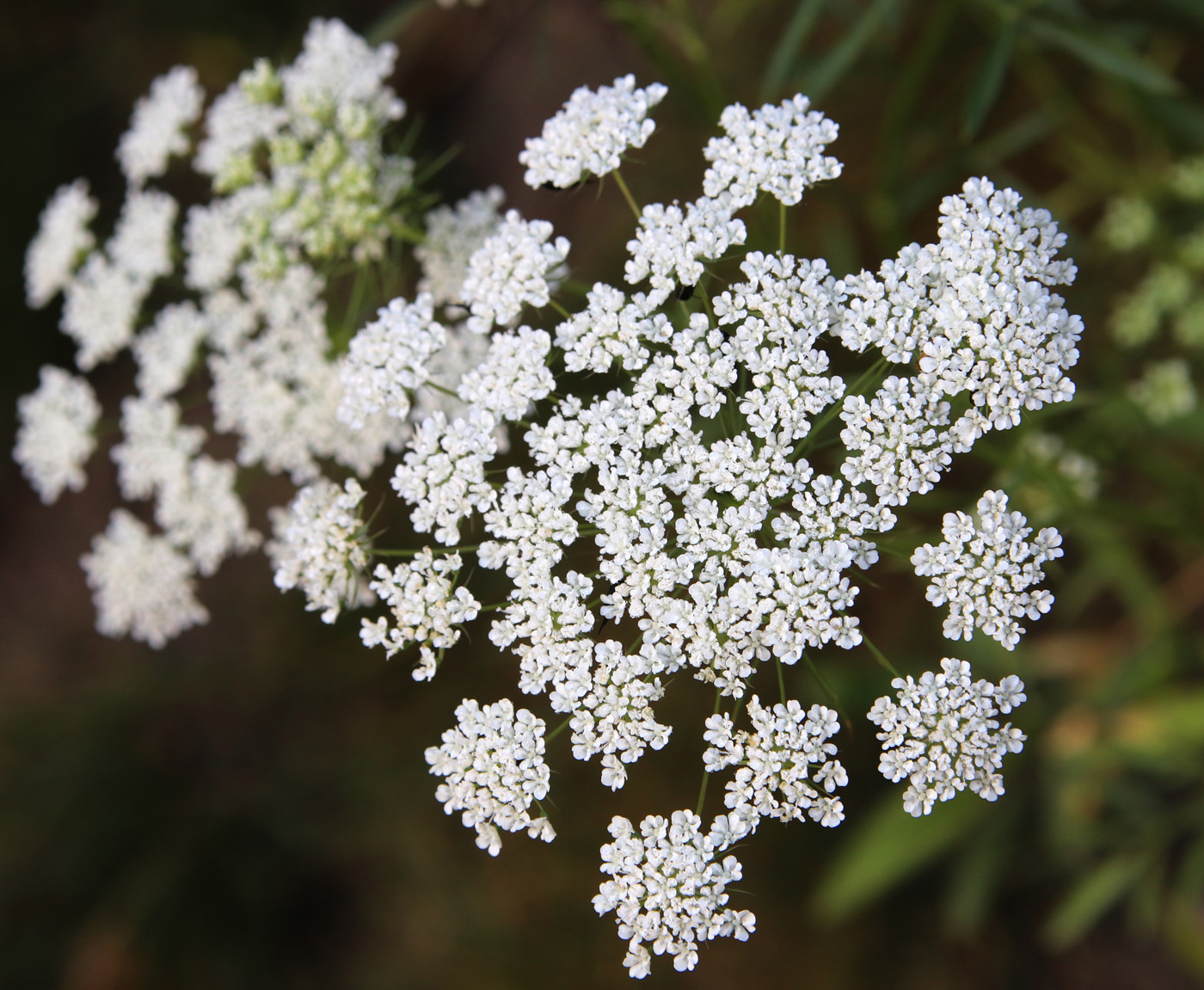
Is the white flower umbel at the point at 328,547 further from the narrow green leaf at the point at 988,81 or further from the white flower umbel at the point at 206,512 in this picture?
the narrow green leaf at the point at 988,81

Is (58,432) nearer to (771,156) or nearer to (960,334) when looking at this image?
(771,156)

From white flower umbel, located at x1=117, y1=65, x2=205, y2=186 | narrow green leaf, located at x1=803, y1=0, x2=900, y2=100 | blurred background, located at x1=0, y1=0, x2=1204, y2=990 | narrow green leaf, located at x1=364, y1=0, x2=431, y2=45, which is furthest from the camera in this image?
blurred background, located at x1=0, y1=0, x2=1204, y2=990

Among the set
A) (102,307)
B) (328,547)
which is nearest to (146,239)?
(102,307)

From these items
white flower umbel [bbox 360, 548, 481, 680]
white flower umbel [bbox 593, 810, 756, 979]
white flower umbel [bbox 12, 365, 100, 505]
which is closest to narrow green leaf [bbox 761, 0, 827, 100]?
white flower umbel [bbox 360, 548, 481, 680]

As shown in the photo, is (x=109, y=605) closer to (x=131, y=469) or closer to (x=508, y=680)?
(x=131, y=469)

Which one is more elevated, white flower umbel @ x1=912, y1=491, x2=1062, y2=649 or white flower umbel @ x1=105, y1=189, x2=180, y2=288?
white flower umbel @ x1=105, y1=189, x2=180, y2=288

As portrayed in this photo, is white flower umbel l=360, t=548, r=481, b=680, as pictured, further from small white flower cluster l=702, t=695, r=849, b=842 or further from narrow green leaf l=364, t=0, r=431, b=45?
narrow green leaf l=364, t=0, r=431, b=45

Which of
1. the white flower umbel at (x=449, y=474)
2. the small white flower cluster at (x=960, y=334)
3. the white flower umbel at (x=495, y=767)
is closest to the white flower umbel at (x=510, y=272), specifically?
the white flower umbel at (x=449, y=474)
